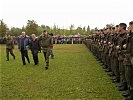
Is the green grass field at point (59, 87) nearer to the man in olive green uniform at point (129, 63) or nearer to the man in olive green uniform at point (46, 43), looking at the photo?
the man in olive green uniform at point (129, 63)

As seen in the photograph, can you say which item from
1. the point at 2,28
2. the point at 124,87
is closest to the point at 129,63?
the point at 124,87

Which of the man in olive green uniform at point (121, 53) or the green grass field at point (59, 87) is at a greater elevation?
the man in olive green uniform at point (121, 53)

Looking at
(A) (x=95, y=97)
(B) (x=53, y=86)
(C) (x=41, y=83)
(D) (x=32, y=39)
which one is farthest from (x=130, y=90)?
(D) (x=32, y=39)

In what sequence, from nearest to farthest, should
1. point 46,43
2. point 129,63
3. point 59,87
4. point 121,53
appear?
point 129,63 < point 121,53 < point 59,87 < point 46,43

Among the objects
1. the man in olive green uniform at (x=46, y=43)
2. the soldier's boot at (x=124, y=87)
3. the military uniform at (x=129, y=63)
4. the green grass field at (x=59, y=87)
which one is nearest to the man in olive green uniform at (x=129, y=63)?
the military uniform at (x=129, y=63)

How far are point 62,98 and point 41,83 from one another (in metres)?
2.84

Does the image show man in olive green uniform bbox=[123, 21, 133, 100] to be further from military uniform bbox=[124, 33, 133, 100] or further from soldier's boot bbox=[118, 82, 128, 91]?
soldier's boot bbox=[118, 82, 128, 91]

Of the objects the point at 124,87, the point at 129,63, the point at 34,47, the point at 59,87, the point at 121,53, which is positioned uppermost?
the point at 121,53

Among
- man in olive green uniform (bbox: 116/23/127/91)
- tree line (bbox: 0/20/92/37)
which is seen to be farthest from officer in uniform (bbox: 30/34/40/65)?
tree line (bbox: 0/20/92/37)

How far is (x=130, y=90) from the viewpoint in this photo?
8.95 m

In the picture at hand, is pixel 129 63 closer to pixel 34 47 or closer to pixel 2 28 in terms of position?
pixel 34 47

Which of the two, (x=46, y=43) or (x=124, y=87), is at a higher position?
(x=46, y=43)

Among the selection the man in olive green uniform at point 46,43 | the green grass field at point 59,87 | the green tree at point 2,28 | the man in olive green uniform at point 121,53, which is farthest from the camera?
the green tree at point 2,28

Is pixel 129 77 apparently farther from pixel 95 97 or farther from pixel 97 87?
pixel 97 87
